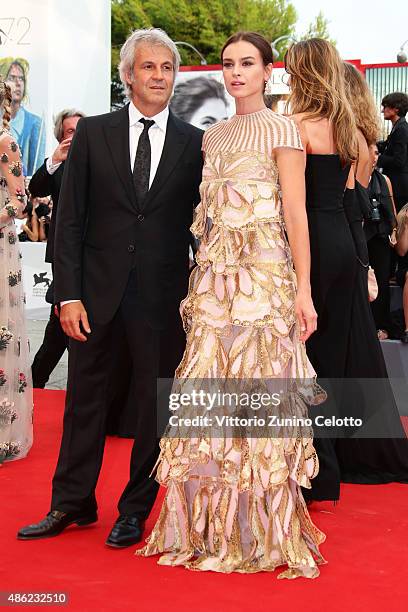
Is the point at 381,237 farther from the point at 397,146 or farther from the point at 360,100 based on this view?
the point at 397,146

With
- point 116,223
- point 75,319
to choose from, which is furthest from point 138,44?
point 75,319

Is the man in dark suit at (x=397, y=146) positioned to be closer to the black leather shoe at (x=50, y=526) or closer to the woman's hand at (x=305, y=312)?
the woman's hand at (x=305, y=312)

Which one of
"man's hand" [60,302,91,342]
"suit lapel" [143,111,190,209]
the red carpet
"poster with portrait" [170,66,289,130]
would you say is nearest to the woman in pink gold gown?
the red carpet

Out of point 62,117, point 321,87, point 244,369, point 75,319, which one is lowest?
point 244,369

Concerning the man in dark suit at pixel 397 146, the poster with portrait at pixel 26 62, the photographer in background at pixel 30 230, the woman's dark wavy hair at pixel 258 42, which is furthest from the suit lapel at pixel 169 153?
the photographer in background at pixel 30 230

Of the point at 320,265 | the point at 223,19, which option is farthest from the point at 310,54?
the point at 223,19

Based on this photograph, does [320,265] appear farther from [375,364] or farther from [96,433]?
[96,433]

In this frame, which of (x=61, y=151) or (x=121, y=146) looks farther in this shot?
(x=61, y=151)

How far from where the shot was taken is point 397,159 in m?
9.90

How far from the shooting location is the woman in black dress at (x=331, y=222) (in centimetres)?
419

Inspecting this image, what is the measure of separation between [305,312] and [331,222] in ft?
3.74

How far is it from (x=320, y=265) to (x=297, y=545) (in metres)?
1.48

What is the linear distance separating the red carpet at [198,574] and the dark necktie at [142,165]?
1.33m

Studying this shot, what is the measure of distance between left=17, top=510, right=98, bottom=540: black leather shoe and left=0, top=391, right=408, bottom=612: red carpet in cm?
4
